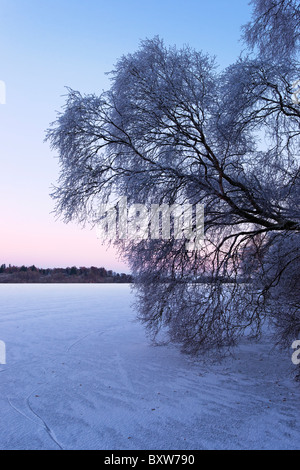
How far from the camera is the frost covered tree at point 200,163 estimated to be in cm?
583

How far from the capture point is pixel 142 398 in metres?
5.38

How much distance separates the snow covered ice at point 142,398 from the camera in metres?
4.04

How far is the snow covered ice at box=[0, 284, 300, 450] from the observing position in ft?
13.3

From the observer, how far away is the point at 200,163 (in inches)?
227

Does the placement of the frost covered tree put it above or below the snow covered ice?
above

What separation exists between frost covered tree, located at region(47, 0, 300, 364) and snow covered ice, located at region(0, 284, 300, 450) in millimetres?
974

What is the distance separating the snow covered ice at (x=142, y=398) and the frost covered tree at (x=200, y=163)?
0.97 metres

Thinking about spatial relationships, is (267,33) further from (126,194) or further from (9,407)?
(9,407)

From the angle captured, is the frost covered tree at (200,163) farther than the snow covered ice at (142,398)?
Yes

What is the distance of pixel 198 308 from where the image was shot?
6383 millimetres

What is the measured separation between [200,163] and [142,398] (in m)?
3.73

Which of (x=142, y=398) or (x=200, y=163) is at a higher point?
(x=200, y=163)

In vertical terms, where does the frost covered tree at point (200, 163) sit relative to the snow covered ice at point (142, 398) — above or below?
above
